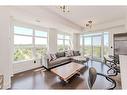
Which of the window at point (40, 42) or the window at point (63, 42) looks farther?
the window at point (63, 42)

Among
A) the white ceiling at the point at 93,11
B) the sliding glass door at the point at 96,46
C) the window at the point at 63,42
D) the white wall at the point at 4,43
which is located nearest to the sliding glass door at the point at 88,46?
the sliding glass door at the point at 96,46

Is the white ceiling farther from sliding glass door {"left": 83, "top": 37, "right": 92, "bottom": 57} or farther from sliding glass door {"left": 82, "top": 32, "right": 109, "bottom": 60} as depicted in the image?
sliding glass door {"left": 83, "top": 37, "right": 92, "bottom": 57}

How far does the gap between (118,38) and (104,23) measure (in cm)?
115

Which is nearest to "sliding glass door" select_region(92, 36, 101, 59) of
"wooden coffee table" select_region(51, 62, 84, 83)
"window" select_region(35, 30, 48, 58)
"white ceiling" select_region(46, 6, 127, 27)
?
"white ceiling" select_region(46, 6, 127, 27)

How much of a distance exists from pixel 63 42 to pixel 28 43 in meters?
3.25

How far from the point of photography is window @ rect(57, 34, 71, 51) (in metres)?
7.56

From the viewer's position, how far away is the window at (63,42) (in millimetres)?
7558

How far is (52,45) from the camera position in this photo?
653cm

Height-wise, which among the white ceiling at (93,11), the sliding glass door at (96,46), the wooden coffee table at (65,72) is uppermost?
the white ceiling at (93,11)

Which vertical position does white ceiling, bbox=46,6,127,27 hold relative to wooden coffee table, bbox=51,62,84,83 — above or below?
above

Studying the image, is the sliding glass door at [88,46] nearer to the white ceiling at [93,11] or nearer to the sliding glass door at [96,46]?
the sliding glass door at [96,46]

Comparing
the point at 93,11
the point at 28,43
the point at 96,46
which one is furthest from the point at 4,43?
the point at 96,46

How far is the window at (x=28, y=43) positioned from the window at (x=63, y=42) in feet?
4.58
